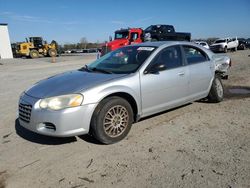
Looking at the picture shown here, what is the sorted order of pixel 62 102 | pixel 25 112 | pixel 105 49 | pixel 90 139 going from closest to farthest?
pixel 62 102
pixel 25 112
pixel 90 139
pixel 105 49

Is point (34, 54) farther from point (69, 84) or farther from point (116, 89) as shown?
point (116, 89)

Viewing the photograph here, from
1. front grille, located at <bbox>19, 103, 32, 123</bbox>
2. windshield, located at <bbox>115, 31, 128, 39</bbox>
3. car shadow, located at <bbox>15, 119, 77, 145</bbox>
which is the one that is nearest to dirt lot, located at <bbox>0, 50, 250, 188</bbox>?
car shadow, located at <bbox>15, 119, 77, 145</bbox>

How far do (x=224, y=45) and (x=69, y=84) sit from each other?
3164cm

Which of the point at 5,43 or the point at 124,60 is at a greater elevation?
the point at 5,43

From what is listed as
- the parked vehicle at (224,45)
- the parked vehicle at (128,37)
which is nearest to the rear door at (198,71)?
the parked vehicle at (128,37)

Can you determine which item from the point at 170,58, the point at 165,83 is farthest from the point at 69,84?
the point at 170,58

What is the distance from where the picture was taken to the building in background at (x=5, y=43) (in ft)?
145

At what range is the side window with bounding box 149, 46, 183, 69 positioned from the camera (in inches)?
189

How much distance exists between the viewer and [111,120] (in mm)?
4043

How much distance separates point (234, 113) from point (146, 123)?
190 cm

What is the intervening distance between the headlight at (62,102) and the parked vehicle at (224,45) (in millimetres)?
31117

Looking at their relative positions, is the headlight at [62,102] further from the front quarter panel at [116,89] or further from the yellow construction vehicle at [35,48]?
the yellow construction vehicle at [35,48]

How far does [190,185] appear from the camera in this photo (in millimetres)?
2857

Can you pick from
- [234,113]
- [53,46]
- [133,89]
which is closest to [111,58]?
[133,89]
